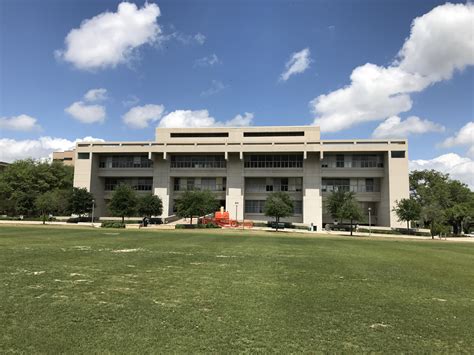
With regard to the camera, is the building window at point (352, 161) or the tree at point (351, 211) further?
the building window at point (352, 161)

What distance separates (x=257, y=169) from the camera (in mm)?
70375

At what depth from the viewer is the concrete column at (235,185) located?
2714 inches

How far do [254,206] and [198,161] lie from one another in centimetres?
1583

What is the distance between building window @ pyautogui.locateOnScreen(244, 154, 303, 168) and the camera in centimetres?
7012

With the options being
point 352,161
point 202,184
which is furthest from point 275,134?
point 202,184

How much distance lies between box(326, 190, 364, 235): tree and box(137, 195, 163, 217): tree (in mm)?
31445

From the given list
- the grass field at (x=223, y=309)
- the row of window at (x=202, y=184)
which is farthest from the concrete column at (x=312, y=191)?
the grass field at (x=223, y=309)

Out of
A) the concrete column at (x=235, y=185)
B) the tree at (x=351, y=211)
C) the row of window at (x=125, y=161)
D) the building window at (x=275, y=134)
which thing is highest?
the building window at (x=275, y=134)

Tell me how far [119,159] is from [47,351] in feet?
244

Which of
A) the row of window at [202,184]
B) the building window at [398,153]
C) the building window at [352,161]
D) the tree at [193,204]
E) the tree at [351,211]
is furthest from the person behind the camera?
the row of window at [202,184]

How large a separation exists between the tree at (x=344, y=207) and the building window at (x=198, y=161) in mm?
26094

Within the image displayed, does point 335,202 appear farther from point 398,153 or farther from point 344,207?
point 398,153

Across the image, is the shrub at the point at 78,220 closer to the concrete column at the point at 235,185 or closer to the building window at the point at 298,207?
the concrete column at the point at 235,185

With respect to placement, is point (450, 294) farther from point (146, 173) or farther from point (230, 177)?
point (146, 173)
